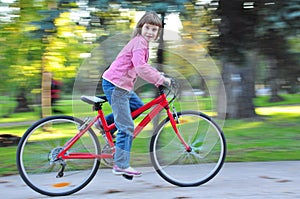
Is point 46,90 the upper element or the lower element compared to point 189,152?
lower

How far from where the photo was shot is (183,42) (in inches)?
235

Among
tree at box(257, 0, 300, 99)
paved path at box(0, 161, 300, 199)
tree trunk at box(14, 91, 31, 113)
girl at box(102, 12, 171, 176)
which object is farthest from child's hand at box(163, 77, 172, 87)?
tree trunk at box(14, 91, 31, 113)

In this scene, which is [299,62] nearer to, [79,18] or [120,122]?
[79,18]

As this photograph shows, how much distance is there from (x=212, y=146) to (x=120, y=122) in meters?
1.06

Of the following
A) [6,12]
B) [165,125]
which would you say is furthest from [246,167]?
[6,12]

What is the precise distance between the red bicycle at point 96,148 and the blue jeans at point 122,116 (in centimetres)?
10

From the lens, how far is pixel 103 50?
561 cm

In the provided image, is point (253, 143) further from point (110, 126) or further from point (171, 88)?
point (110, 126)

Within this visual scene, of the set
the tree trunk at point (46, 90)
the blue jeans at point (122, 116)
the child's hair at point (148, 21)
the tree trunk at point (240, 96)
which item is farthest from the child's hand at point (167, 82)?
the tree trunk at point (240, 96)

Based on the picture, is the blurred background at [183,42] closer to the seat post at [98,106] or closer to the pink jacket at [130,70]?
the seat post at [98,106]

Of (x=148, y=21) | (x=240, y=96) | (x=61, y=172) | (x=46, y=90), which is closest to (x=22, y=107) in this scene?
(x=46, y=90)

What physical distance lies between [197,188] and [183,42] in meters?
2.01

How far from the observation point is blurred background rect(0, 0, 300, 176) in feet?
18.3

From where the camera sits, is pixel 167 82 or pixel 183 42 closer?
pixel 167 82
